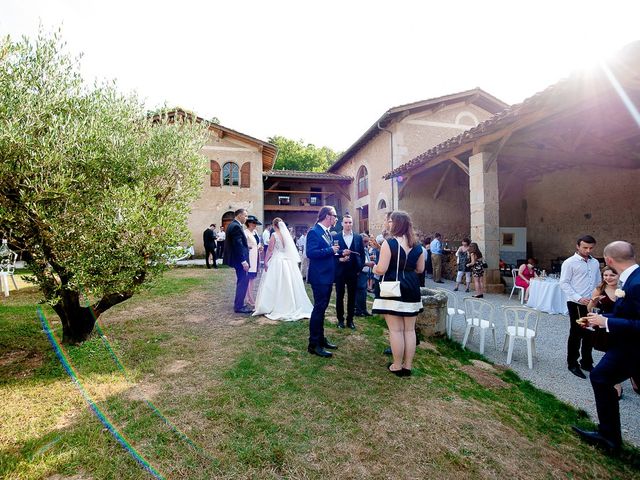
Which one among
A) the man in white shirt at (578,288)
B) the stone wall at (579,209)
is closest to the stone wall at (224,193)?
the stone wall at (579,209)

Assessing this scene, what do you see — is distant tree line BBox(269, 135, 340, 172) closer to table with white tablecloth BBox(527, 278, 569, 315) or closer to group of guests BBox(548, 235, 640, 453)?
table with white tablecloth BBox(527, 278, 569, 315)

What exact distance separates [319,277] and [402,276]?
1100 millimetres

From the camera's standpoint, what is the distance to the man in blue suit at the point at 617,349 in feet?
7.68

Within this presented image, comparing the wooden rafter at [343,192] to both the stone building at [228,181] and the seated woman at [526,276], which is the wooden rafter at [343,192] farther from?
the seated woman at [526,276]

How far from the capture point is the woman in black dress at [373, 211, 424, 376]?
10.5 ft

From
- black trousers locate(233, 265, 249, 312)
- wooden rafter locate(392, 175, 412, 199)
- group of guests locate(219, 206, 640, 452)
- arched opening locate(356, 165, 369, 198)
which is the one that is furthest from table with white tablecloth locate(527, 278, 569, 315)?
arched opening locate(356, 165, 369, 198)

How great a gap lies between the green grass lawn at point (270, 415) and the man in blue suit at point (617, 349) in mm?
208

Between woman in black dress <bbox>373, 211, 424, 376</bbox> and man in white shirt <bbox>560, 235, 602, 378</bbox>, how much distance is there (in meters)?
2.13

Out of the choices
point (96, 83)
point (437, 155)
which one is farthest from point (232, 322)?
point (437, 155)

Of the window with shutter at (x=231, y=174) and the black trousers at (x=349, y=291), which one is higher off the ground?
the window with shutter at (x=231, y=174)

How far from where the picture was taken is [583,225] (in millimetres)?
13352

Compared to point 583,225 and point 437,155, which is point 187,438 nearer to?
point 437,155

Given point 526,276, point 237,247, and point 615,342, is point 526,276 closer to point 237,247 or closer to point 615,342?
point 615,342

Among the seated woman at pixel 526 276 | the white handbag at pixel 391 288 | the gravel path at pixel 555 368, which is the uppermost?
the white handbag at pixel 391 288
